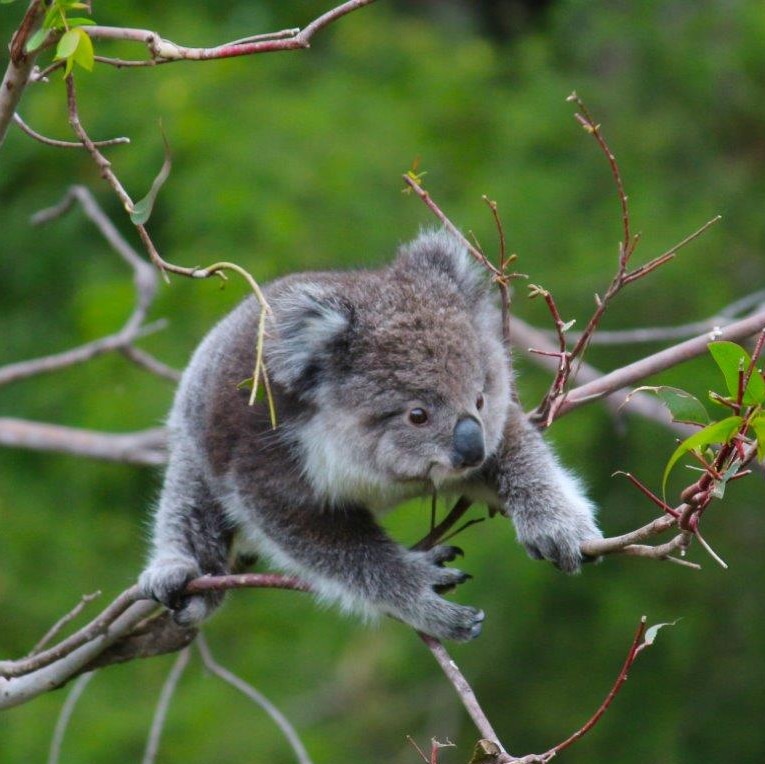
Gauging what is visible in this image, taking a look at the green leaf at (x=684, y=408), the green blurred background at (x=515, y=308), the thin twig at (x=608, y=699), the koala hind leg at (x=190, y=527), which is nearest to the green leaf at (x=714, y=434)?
the green leaf at (x=684, y=408)

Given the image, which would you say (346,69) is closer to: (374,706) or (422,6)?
(422,6)

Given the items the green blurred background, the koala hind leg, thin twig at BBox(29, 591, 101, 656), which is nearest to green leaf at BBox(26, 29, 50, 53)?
thin twig at BBox(29, 591, 101, 656)

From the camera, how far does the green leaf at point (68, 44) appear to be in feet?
7.18

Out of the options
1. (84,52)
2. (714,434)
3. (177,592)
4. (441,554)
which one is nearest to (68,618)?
(177,592)

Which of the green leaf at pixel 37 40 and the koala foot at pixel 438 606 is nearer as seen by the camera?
the green leaf at pixel 37 40

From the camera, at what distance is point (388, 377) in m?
3.21

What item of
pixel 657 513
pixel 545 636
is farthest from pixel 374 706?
pixel 657 513

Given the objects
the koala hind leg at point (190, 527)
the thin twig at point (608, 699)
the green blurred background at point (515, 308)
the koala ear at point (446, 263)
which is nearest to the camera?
the thin twig at point (608, 699)

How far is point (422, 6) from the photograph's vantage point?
10773 mm

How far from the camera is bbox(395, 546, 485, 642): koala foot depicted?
10.2 feet

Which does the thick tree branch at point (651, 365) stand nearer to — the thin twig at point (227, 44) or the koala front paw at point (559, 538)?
the koala front paw at point (559, 538)

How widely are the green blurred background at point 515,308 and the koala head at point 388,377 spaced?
2812mm

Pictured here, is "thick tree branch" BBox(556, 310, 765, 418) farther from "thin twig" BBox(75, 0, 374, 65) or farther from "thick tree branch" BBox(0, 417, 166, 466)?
"thick tree branch" BBox(0, 417, 166, 466)

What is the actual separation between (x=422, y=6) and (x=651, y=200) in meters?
4.16
